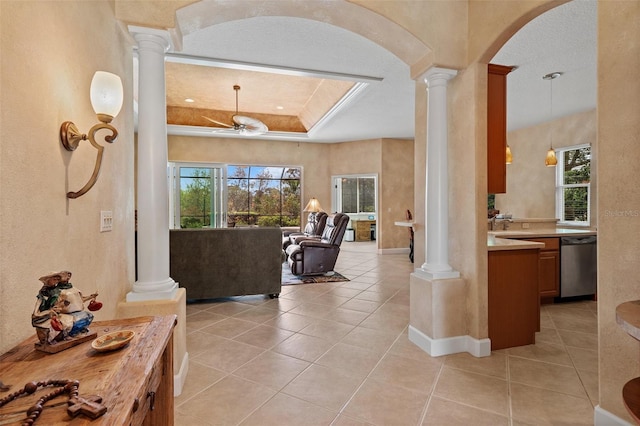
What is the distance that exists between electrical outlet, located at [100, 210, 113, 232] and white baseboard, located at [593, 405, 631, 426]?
295 cm

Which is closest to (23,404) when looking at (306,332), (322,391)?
(322,391)

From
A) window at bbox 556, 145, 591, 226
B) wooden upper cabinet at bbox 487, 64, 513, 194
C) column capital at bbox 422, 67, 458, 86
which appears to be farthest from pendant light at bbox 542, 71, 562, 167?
column capital at bbox 422, 67, 458, 86

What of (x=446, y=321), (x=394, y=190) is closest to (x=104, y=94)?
(x=446, y=321)

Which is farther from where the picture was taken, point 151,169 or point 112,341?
point 151,169

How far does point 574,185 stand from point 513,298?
4.89 metres

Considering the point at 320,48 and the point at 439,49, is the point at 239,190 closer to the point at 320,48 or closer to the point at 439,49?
the point at 320,48

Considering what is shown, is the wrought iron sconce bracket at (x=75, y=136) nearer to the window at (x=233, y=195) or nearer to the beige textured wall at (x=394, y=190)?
the window at (x=233, y=195)

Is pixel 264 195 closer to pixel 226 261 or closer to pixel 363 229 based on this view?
pixel 363 229

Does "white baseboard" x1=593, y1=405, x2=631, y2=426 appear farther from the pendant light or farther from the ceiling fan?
the ceiling fan

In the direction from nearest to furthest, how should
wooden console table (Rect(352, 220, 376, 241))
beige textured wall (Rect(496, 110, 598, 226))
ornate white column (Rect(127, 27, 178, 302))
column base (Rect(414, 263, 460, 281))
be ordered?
ornate white column (Rect(127, 27, 178, 302)) → column base (Rect(414, 263, 460, 281)) → beige textured wall (Rect(496, 110, 598, 226)) → wooden console table (Rect(352, 220, 376, 241))

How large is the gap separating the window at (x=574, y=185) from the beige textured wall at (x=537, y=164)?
0.11 metres

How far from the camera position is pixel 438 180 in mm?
2809

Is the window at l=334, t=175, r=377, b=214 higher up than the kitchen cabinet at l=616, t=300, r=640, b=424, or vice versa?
the window at l=334, t=175, r=377, b=214

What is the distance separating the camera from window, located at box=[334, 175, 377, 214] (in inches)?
394
